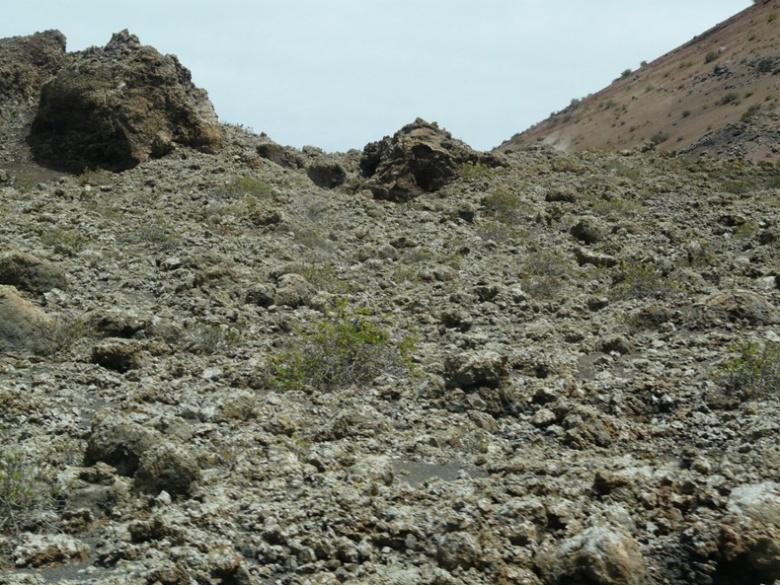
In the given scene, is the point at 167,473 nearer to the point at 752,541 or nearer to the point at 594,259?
the point at 752,541

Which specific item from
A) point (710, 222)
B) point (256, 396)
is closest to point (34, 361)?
point (256, 396)

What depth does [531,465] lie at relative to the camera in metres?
5.82

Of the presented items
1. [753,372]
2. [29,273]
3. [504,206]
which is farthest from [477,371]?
[504,206]

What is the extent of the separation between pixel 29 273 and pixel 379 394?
4.73 m

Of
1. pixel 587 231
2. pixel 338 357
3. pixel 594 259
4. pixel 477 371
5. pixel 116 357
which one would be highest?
pixel 587 231

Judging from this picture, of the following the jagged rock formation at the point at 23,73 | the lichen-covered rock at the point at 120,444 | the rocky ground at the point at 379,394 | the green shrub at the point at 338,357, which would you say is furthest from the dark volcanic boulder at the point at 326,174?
the lichen-covered rock at the point at 120,444

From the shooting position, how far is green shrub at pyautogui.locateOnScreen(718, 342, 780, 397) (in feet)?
22.5

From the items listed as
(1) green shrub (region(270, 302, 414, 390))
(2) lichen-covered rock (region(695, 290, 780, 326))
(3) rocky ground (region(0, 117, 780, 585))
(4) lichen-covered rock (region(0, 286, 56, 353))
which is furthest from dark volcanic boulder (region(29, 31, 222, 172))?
(2) lichen-covered rock (region(695, 290, 780, 326))

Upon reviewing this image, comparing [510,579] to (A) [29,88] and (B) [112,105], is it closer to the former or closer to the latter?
(B) [112,105]

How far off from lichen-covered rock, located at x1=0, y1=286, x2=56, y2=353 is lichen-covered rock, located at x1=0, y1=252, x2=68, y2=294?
0.92 meters

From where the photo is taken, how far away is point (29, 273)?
8.75 metres

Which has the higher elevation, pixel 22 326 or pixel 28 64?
pixel 28 64

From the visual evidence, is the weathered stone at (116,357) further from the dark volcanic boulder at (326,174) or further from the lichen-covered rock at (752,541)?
the dark volcanic boulder at (326,174)

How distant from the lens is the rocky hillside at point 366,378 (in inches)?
173
